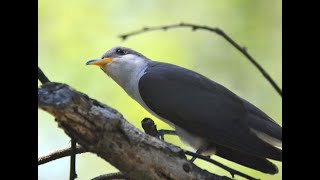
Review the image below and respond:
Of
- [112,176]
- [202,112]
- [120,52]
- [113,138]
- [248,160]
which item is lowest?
[112,176]

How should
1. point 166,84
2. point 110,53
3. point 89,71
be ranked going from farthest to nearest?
1. point 89,71
2. point 110,53
3. point 166,84

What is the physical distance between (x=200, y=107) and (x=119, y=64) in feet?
2.39

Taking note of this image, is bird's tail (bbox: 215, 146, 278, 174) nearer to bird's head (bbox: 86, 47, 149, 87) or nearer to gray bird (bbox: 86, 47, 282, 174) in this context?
gray bird (bbox: 86, 47, 282, 174)

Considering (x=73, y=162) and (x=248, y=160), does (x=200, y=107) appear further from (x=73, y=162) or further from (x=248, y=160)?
(x=73, y=162)

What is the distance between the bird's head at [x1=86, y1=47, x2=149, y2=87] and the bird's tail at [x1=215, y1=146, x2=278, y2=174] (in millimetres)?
896

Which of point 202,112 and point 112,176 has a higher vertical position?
point 202,112

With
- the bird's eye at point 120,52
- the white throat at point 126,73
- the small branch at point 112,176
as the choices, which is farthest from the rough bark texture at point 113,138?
the bird's eye at point 120,52

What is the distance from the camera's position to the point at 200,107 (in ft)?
11.5

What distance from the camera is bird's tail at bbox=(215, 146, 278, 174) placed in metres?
3.17

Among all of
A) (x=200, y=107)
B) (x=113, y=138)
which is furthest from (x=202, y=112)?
(x=113, y=138)
